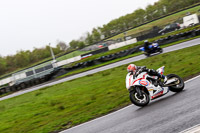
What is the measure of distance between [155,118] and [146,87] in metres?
1.97

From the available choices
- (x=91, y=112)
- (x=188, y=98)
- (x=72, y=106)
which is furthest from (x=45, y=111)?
(x=188, y=98)

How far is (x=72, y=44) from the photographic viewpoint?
83938mm

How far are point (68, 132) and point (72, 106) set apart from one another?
3.89m

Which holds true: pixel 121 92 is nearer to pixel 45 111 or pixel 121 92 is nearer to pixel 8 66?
pixel 45 111

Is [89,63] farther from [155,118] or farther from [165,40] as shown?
[155,118]

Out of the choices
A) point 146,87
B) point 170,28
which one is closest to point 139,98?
point 146,87

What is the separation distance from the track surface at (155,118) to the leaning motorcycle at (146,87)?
0.26 meters

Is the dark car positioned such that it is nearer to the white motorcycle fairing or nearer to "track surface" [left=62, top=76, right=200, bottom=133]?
"track surface" [left=62, top=76, right=200, bottom=133]

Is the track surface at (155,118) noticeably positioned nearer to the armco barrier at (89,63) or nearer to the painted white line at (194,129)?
the painted white line at (194,129)

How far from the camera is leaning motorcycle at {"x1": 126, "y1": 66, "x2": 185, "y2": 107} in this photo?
842cm

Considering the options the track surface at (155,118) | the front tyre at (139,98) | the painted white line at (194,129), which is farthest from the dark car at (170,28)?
the painted white line at (194,129)

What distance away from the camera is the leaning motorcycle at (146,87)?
842cm

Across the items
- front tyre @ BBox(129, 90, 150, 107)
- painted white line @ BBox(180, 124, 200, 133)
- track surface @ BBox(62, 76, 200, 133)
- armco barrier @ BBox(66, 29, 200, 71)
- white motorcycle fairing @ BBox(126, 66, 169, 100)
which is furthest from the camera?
armco barrier @ BBox(66, 29, 200, 71)

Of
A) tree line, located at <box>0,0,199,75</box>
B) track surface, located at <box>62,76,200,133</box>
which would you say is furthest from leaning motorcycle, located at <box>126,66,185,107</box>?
tree line, located at <box>0,0,199,75</box>
